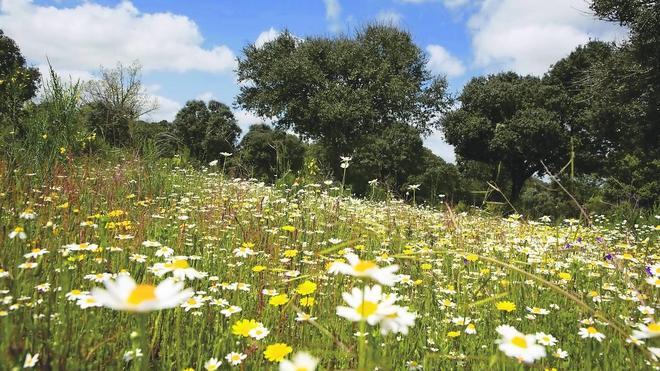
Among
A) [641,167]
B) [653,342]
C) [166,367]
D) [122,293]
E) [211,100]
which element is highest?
[211,100]

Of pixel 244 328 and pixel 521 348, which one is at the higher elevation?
pixel 521 348

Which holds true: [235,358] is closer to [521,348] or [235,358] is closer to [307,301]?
[307,301]

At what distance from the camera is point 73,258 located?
222 cm

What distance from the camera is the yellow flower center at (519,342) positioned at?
1113 mm

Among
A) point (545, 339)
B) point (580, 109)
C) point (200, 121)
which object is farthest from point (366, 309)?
point (200, 121)

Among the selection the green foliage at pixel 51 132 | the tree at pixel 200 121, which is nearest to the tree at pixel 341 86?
the green foliage at pixel 51 132

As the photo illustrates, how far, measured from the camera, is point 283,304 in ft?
8.05

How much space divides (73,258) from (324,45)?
2244 centimetres

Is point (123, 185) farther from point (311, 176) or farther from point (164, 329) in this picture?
point (164, 329)

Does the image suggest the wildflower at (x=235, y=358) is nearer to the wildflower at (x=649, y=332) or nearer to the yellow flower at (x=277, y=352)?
the yellow flower at (x=277, y=352)

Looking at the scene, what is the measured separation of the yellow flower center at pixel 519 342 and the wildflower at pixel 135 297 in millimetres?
809

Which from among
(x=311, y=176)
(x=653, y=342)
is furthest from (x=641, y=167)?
(x=653, y=342)

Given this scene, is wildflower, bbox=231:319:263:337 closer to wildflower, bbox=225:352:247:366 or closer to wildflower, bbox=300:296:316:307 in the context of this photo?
wildflower, bbox=225:352:247:366

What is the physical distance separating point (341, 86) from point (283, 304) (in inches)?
816
